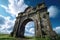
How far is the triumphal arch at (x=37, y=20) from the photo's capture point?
26.1 ft

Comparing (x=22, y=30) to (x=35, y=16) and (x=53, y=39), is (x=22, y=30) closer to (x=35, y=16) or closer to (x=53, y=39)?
(x=35, y=16)

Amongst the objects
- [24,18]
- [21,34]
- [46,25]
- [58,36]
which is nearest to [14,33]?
[21,34]

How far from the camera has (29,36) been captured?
28.9 ft

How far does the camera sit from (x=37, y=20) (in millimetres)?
8547

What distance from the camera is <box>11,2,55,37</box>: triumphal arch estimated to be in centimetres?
794

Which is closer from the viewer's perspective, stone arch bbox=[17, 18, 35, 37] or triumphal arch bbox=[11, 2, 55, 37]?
triumphal arch bbox=[11, 2, 55, 37]

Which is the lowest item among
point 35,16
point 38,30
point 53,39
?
point 53,39

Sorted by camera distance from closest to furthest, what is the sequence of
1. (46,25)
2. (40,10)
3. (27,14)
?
(46,25), (40,10), (27,14)

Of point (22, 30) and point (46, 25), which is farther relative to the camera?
point (22, 30)

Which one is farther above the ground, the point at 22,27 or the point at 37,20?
the point at 37,20

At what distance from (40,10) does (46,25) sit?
1160 millimetres

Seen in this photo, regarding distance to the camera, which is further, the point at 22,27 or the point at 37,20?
the point at 22,27

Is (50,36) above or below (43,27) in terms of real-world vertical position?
below

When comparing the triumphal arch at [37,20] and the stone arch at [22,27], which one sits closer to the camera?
the triumphal arch at [37,20]
